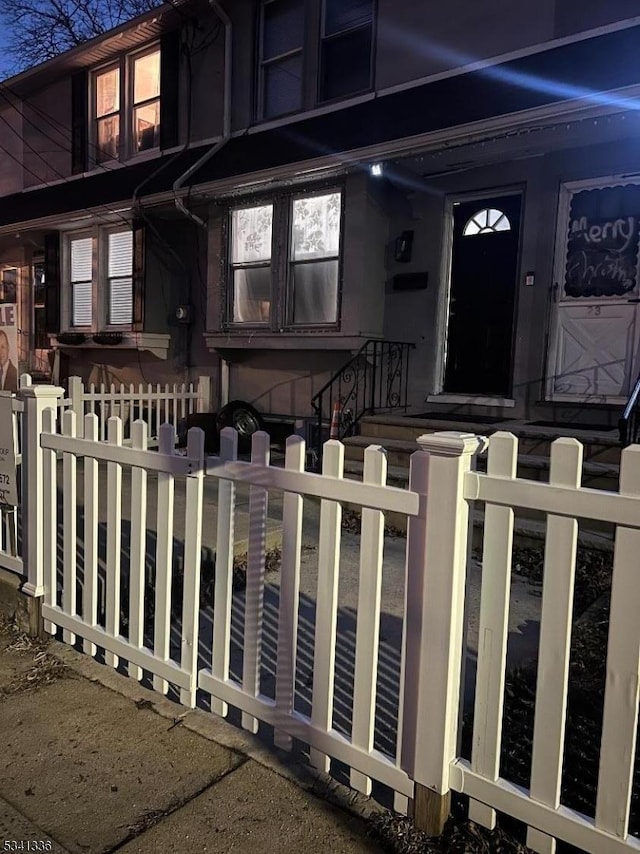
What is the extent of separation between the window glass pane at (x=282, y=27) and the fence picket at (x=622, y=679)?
868 cm

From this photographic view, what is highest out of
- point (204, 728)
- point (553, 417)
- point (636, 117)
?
point (636, 117)

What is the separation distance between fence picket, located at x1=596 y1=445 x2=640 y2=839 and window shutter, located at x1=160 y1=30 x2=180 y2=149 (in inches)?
381

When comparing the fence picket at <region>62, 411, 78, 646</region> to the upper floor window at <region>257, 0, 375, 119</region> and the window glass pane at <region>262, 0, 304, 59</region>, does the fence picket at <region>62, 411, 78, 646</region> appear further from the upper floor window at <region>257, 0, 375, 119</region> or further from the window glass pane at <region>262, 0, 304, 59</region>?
the window glass pane at <region>262, 0, 304, 59</region>

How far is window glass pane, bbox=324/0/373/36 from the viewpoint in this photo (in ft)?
25.5

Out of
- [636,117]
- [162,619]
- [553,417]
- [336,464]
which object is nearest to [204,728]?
[162,619]

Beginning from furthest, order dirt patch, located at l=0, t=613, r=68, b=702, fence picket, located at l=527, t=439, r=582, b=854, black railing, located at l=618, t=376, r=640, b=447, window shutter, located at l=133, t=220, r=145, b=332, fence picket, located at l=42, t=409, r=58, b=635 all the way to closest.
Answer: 1. window shutter, located at l=133, t=220, r=145, b=332
2. black railing, located at l=618, t=376, r=640, b=447
3. fence picket, located at l=42, t=409, r=58, b=635
4. dirt patch, located at l=0, t=613, r=68, b=702
5. fence picket, located at l=527, t=439, r=582, b=854

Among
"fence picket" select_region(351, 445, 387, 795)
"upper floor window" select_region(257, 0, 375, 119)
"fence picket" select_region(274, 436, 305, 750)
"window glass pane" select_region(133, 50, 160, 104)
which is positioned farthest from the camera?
"window glass pane" select_region(133, 50, 160, 104)

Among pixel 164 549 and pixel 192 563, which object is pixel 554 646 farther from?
pixel 164 549

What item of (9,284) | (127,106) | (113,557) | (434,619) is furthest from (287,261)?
(9,284)

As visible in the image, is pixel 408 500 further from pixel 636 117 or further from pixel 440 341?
pixel 440 341

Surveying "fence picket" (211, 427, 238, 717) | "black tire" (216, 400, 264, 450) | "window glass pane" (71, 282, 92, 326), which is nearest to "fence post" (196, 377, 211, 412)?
"black tire" (216, 400, 264, 450)

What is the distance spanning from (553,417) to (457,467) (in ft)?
17.1

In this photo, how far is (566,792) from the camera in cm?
216

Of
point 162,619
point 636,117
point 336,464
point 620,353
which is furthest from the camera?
point 620,353
